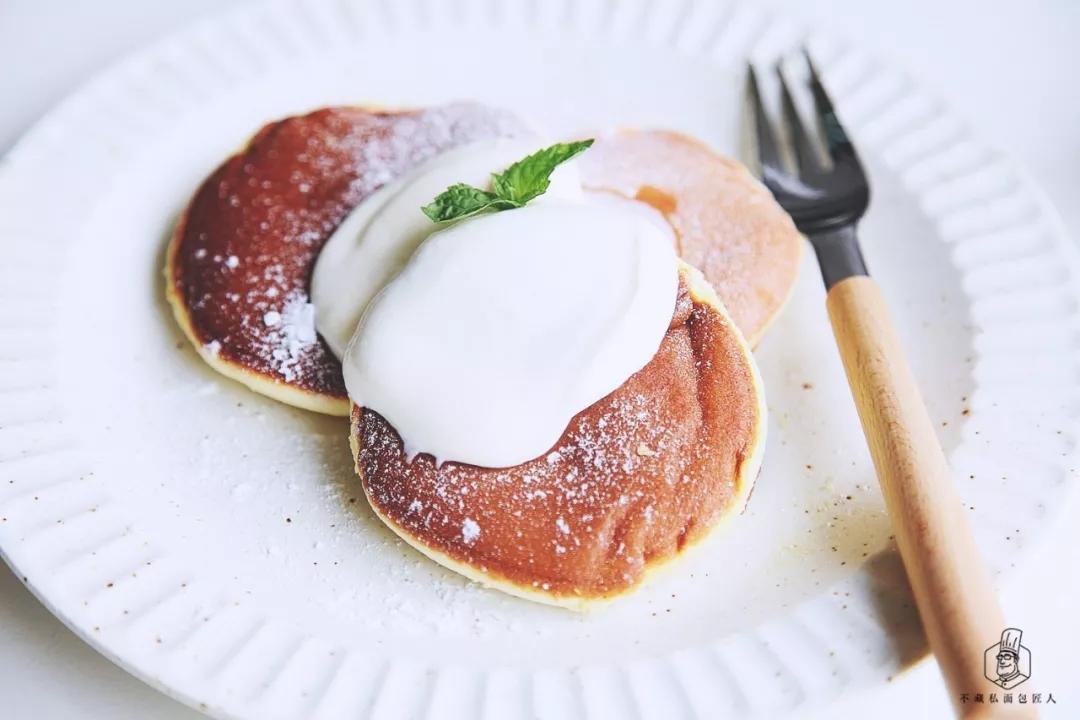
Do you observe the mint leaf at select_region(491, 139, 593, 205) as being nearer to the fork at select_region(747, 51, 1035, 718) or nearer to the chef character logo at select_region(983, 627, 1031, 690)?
the fork at select_region(747, 51, 1035, 718)

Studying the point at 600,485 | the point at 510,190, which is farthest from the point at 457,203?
the point at 600,485

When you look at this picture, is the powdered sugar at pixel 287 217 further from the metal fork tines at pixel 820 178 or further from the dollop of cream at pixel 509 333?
the metal fork tines at pixel 820 178

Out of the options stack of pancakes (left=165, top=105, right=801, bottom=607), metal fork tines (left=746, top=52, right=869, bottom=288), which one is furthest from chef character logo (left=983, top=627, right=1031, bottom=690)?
metal fork tines (left=746, top=52, right=869, bottom=288)

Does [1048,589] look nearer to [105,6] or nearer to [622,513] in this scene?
[622,513]

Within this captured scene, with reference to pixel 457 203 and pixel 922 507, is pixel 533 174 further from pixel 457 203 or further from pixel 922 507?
pixel 922 507

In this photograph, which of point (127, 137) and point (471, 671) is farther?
point (127, 137)

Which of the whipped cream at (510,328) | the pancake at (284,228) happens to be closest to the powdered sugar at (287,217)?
the pancake at (284,228)

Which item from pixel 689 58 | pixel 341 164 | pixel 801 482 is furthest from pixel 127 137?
pixel 801 482
